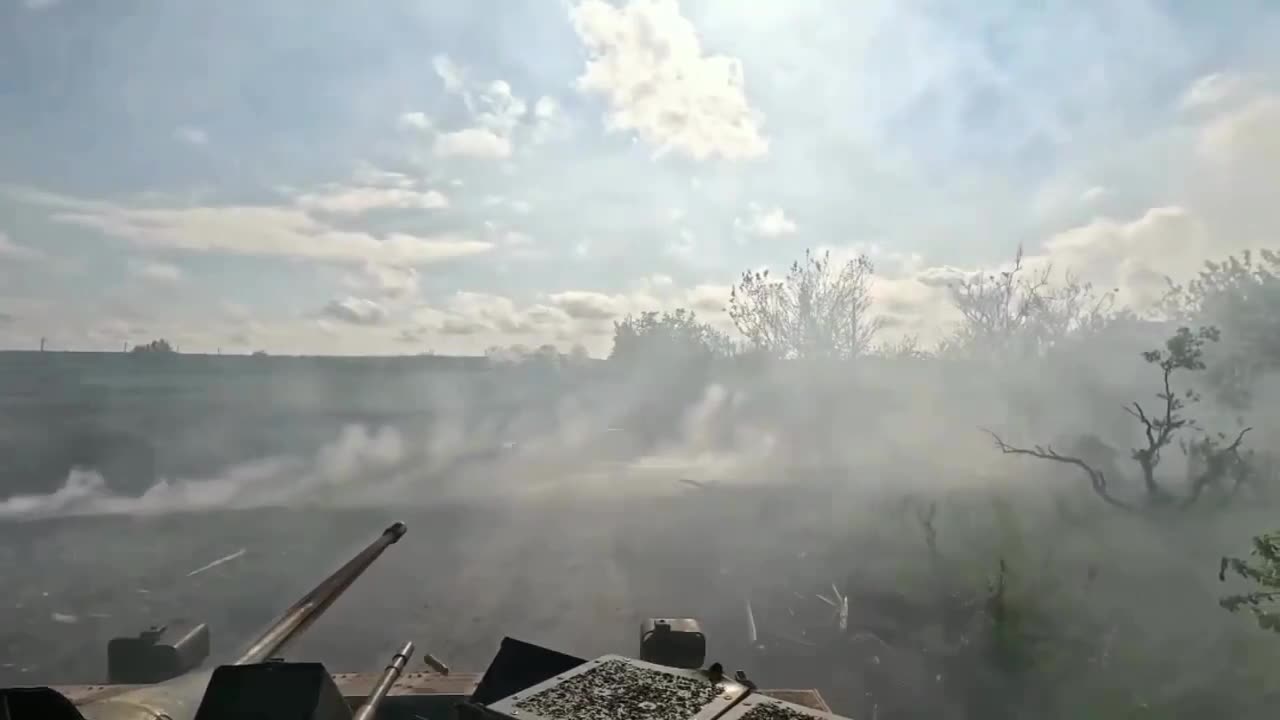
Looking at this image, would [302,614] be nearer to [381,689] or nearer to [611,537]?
[381,689]

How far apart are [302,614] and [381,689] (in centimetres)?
130

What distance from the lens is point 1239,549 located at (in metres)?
8.87

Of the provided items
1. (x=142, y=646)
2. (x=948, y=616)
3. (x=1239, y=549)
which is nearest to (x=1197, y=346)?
(x=1239, y=549)

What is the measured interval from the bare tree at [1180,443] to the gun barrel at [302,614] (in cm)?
798

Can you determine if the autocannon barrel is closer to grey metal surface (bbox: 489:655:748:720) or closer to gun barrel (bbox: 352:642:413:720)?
gun barrel (bbox: 352:642:413:720)

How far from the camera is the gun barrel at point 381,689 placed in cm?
414

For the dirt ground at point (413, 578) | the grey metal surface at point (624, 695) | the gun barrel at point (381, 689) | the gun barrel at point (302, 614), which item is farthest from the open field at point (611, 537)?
the grey metal surface at point (624, 695)

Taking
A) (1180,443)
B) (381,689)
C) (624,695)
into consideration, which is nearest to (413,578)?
(381,689)

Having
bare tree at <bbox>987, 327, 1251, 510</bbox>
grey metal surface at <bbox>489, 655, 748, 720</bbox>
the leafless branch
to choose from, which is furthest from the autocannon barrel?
bare tree at <bbox>987, 327, 1251, 510</bbox>

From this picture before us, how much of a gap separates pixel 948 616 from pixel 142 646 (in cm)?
845

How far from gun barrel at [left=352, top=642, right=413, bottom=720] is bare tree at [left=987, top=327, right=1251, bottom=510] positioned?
8017 mm

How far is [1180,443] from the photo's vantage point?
9.41 meters

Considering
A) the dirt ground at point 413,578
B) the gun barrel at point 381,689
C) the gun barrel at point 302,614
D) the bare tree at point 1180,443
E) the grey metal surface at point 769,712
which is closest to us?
the grey metal surface at point 769,712

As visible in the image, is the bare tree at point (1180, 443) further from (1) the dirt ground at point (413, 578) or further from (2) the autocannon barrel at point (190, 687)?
(2) the autocannon barrel at point (190, 687)
